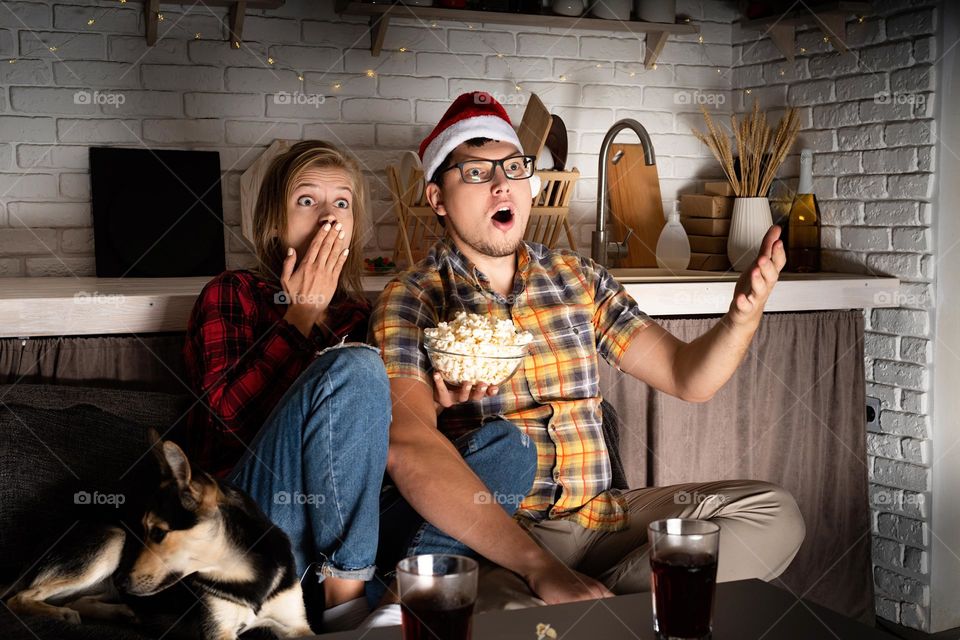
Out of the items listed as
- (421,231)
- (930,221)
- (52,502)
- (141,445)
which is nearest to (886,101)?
(930,221)

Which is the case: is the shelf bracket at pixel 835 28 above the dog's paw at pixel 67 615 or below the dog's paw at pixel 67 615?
above

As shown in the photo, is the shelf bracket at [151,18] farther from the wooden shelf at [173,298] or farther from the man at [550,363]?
the man at [550,363]

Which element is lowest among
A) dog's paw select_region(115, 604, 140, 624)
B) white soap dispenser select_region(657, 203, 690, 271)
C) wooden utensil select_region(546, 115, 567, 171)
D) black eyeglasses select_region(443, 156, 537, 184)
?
dog's paw select_region(115, 604, 140, 624)

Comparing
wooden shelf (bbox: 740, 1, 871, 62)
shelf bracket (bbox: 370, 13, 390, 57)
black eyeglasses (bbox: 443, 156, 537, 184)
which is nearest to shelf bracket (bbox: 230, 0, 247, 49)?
shelf bracket (bbox: 370, 13, 390, 57)

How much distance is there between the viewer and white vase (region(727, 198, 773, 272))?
2.92 metres

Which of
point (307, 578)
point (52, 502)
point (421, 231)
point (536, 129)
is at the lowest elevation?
point (307, 578)

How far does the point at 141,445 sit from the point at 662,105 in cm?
223

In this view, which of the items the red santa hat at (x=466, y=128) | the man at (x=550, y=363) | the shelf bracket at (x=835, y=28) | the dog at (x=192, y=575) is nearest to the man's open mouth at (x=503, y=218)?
the man at (x=550, y=363)

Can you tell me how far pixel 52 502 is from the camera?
1.62 metres

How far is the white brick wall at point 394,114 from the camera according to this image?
2.63 meters

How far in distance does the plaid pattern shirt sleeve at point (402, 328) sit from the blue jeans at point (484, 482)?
15 cm

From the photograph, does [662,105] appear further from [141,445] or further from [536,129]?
[141,445]

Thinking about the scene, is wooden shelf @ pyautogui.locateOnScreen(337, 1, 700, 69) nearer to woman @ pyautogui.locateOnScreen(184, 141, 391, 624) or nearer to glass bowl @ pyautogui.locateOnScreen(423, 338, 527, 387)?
woman @ pyautogui.locateOnScreen(184, 141, 391, 624)

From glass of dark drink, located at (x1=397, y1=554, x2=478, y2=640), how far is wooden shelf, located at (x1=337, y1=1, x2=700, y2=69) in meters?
2.19
